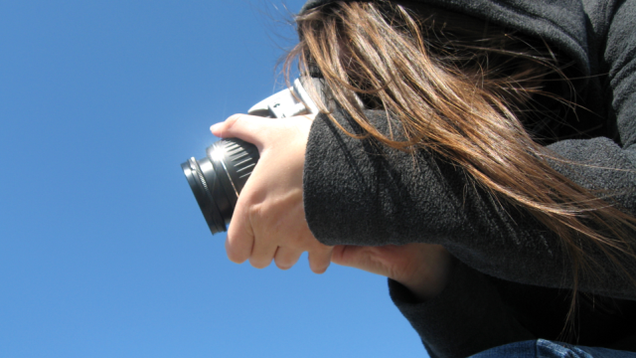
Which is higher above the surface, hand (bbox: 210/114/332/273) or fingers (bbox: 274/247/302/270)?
hand (bbox: 210/114/332/273)

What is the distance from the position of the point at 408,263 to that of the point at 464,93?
0.31 m

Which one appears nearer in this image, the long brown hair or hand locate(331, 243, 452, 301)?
the long brown hair

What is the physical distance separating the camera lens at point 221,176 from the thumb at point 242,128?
0.04 feet

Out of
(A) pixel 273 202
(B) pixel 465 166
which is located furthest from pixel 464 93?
(A) pixel 273 202

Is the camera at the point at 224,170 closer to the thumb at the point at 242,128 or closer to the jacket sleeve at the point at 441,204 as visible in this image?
the thumb at the point at 242,128

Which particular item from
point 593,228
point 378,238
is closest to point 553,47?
point 593,228

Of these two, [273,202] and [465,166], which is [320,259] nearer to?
[273,202]

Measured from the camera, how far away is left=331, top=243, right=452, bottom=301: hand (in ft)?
2.30

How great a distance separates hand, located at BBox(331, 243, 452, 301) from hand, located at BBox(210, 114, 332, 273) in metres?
0.07

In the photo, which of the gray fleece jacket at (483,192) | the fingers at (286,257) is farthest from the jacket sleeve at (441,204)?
the fingers at (286,257)

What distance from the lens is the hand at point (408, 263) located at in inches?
27.6

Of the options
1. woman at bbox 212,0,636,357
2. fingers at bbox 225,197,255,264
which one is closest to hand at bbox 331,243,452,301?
woman at bbox 212,0,636,357

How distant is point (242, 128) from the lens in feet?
2.06

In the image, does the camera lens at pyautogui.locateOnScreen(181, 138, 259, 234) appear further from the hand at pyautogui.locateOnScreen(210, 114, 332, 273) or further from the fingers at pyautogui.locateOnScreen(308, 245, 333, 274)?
the fingers at pyautogui.locateOnScreen(308, 245, 333, 274)
